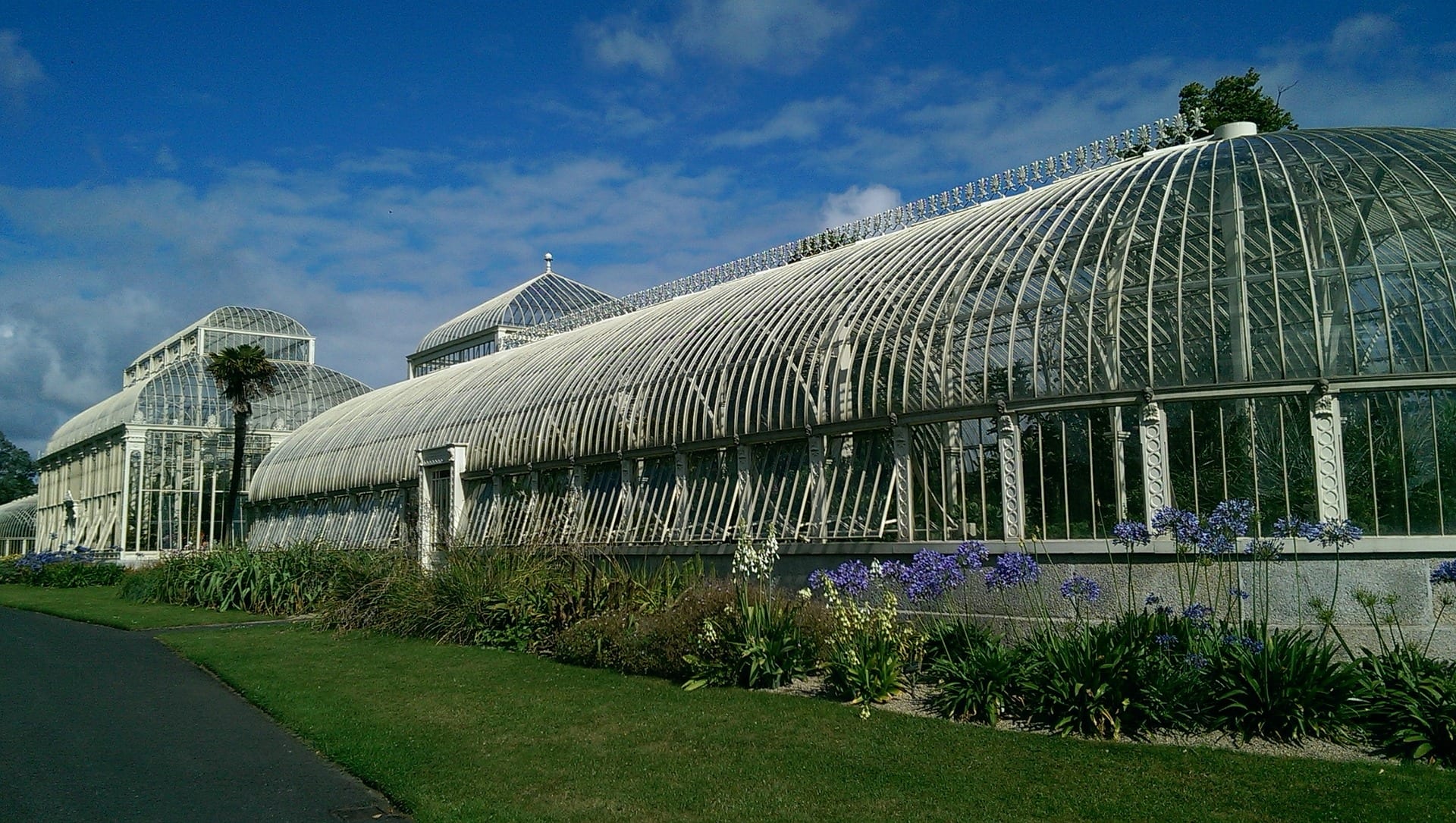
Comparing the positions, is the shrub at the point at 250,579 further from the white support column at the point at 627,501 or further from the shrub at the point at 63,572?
the shrub at the point at 63,572

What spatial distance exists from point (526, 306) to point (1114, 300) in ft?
111

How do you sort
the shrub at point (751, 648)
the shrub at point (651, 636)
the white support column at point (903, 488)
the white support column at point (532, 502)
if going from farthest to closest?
the white support column at point (532, 502) → the white support column at point (903, 488) → the shrub at point (651, 636) → the shrub at point (751, 648)

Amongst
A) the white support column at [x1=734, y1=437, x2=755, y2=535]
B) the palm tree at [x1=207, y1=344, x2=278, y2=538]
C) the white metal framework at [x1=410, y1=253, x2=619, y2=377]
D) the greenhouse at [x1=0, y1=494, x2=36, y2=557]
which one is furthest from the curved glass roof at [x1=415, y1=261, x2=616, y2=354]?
the greenhouse at [x1=0, y1=494, x2=36, y2=557]

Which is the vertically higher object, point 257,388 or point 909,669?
point 257,388

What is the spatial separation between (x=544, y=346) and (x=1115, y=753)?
90.1 feet

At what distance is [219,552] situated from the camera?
30.5 metres

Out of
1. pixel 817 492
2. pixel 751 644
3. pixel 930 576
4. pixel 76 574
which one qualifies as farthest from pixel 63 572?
pixel 930 576

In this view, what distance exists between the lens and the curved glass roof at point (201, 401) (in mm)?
52719

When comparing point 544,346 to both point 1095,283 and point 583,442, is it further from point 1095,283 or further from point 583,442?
point 1095,283

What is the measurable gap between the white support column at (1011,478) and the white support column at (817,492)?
3691 mm

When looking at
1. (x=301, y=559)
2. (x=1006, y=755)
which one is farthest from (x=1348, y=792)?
(x=301, y=559)

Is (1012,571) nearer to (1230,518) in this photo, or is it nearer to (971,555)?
(971,555)

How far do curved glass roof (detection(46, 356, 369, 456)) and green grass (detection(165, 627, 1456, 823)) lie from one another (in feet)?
141

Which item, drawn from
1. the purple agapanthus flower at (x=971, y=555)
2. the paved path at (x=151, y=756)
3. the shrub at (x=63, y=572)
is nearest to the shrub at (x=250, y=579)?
the paved path at (x=151, y=756)
